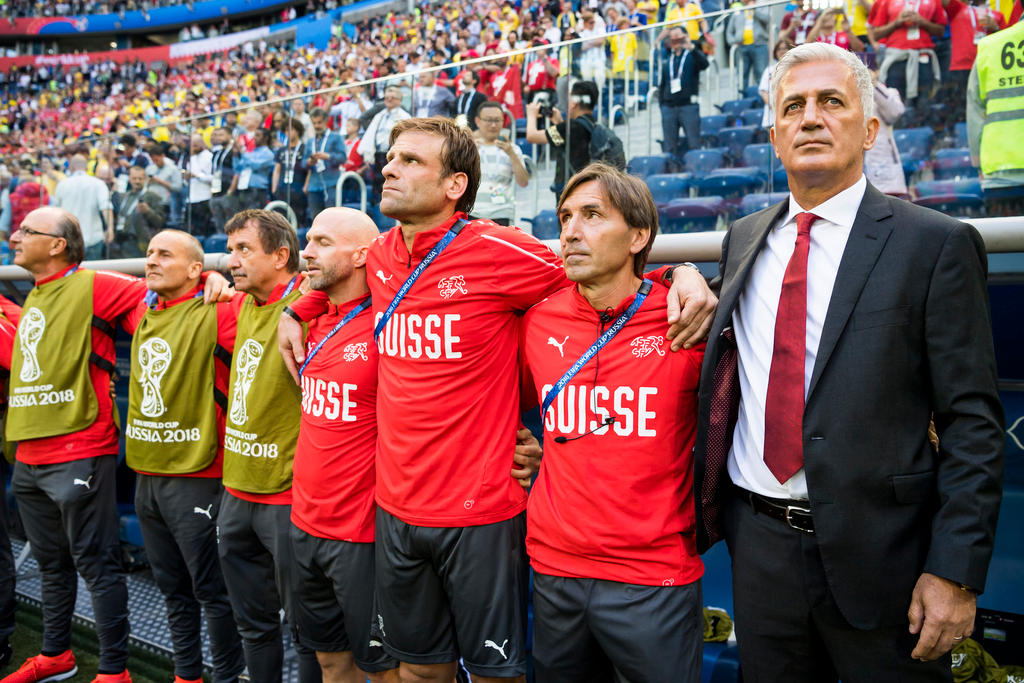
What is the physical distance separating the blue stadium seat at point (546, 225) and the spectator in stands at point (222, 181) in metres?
2.72

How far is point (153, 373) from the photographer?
348cm

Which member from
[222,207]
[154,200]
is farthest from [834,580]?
[154,200]

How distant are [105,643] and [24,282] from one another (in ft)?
13.9

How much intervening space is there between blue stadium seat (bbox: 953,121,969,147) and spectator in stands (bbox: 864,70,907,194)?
25 centimetres

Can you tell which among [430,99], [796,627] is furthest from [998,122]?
[430,99]

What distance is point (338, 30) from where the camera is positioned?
25219 millimetres

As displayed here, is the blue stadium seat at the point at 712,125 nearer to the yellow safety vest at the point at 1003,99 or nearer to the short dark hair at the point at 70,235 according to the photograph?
the yellow safety vest at the point at 1003,99

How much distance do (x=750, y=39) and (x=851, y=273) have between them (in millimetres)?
2888

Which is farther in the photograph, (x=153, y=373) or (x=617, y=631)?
(x=153, y=373)

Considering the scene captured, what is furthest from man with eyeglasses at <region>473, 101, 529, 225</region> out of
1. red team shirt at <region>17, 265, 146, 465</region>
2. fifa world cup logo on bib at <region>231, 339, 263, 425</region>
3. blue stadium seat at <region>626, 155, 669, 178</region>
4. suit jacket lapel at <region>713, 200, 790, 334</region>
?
suit jacket lapel at <region>713, 200, 790, 334</region>

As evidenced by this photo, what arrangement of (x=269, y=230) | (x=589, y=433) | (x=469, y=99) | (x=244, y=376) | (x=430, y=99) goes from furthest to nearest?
(x=430, y=99) < (x=469, y=99) < (x=269, y=230) < (x=244, y=376) < (x=589, y=433)

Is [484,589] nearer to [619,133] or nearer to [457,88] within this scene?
[619,133]

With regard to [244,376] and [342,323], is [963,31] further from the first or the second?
[244,376]

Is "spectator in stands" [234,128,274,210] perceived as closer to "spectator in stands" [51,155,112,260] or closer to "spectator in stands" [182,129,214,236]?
"spectator in stands" [182,129,214,236]
